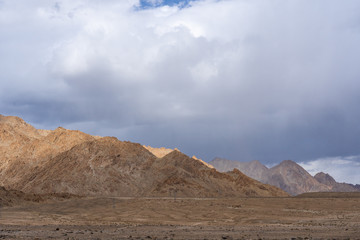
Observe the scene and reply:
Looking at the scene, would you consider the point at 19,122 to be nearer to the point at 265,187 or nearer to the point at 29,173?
the point at 29,173

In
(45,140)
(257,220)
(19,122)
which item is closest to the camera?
(257,220)

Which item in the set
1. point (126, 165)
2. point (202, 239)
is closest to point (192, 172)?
point (126, 165)

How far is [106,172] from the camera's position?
134 metres

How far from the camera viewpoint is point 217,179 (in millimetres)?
142500

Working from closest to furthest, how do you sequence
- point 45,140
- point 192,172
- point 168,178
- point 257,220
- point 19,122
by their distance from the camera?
point 257,220
point 168,178
point 192,172
point 45,140
point 19,122

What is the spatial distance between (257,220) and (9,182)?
12010 centimetres

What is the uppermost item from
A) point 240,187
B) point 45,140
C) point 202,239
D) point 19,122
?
point 19,122

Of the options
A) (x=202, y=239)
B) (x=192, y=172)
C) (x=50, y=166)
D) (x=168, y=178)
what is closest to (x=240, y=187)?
(x=192, y=172)

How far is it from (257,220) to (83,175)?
9553cm

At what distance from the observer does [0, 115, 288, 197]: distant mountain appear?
125 m

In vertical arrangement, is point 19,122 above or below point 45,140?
above

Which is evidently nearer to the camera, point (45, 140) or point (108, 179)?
point (108, 179)

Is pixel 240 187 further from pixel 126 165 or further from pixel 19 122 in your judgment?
pixel 19 122

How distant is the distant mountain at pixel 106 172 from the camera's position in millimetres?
124562
